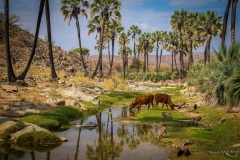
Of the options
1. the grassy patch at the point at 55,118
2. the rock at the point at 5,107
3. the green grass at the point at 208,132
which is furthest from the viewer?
the rock at the point at 5,107

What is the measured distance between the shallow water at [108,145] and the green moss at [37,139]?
50 centimetres

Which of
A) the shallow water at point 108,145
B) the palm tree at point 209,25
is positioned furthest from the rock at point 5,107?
the palm tree at point 209,25

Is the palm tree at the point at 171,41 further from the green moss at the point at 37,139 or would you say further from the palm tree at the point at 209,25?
the green moss at the point at 37,139

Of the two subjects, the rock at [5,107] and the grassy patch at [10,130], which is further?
the rock at [5,107]

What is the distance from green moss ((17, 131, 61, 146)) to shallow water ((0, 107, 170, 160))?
1.64ft

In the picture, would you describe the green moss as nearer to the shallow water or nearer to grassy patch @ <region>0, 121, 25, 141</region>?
the shallow water

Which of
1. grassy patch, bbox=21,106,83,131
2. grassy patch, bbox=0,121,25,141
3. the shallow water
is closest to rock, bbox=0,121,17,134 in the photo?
grassy patch, bbox=0,121,25,141

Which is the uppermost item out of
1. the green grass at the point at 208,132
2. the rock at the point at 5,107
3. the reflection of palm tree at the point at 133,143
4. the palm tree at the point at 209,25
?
the palm tree at the point at 209,25

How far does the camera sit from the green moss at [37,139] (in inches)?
420

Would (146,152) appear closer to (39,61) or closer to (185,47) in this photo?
(39,61)

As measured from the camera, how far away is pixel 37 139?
10789mm

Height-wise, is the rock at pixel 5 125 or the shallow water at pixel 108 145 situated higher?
the rock at pixel 5 125

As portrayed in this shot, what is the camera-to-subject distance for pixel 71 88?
1102 inches

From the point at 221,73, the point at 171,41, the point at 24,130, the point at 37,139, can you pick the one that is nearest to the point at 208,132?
the point at 221,73
